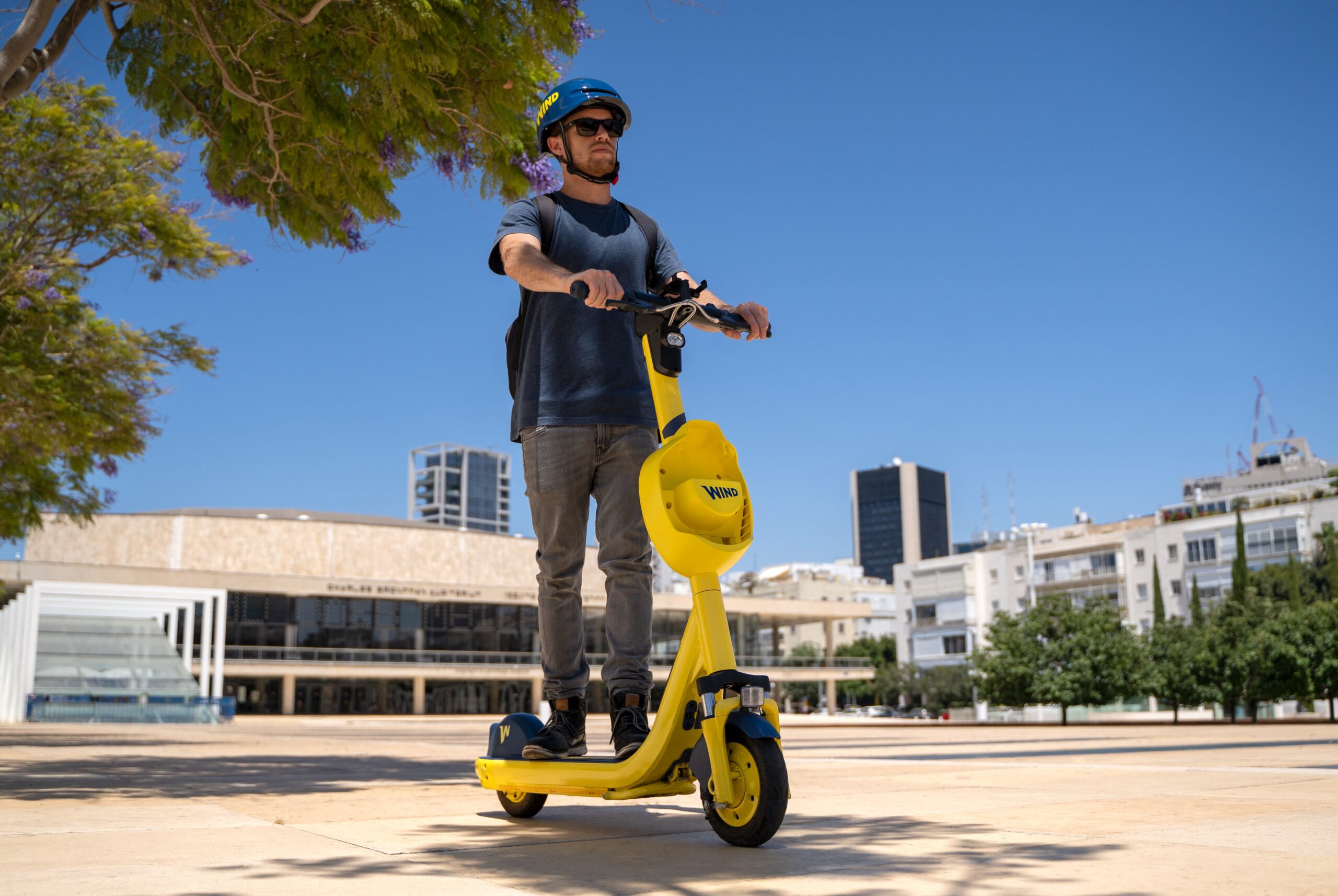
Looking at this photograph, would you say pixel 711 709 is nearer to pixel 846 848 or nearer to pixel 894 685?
pixel 846 848

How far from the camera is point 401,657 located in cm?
4816

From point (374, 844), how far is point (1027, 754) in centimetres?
617

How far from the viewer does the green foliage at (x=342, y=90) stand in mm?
5172

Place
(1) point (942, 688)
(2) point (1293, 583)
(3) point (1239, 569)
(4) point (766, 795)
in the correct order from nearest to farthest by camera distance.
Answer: (4) point (766, 795)
(2) point (1293, 583)
(3) point (1239, 569)
(1) point (942, 688)

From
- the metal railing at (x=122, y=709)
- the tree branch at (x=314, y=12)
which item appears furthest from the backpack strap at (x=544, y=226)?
the metal railing at (x=122, y=709)

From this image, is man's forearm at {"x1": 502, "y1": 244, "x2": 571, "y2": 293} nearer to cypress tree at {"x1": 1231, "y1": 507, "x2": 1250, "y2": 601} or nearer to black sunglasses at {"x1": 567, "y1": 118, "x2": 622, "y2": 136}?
black sunglasses at {"x1": 567, "y1": 118, "x2": 622, "y2": 136}

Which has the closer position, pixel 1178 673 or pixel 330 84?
pixel 330 84

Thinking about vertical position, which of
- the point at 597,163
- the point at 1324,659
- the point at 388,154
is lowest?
the point at 1324,659

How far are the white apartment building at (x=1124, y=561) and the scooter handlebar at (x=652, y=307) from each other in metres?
60.6

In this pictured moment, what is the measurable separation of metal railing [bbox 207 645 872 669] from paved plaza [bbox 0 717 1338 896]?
3517cm

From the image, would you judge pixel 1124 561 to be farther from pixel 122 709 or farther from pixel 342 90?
pixel 342 90

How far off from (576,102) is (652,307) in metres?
0.85

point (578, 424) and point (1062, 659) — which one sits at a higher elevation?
point (578, 424)

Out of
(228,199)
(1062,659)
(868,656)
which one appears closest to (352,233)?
(228,199)
